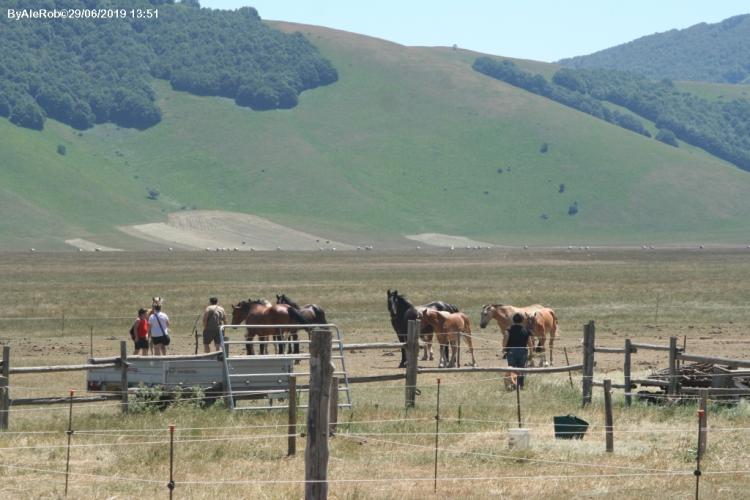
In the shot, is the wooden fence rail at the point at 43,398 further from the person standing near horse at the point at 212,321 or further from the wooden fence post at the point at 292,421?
the person standing near horse at the point at 212,321

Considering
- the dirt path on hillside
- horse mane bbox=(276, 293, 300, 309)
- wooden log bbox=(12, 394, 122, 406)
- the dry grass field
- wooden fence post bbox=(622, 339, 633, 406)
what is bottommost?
the dry grass field

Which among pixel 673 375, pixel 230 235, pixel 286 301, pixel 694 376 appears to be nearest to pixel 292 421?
pixel 673 375

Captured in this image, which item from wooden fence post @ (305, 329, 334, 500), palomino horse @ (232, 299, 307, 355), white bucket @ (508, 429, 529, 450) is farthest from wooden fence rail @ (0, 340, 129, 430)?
palomino horse @ (232, 299, 307, 355)

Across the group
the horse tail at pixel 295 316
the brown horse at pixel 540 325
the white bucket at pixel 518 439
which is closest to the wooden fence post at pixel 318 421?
the white bucket at pixel 518 439

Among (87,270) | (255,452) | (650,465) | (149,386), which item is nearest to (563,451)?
(650,465)

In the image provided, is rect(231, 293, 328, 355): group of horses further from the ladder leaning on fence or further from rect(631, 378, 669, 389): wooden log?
rect(631, 378, 669, 389): wooden log

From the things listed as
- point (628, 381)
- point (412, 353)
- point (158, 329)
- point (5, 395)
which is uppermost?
point (412, 353)

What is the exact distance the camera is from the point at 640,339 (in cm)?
3994

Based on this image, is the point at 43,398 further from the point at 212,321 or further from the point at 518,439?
the point at 212,321

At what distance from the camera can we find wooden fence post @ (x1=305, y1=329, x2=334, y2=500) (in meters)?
12.8

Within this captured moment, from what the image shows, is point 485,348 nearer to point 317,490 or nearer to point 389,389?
point 389,389

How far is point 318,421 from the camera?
13039mm

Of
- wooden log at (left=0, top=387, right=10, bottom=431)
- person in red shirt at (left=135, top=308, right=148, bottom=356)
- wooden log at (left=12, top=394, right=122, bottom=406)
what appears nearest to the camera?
wooden log at (left=0, top=387, right=10, bottom=431)

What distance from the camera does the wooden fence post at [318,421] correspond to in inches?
504
